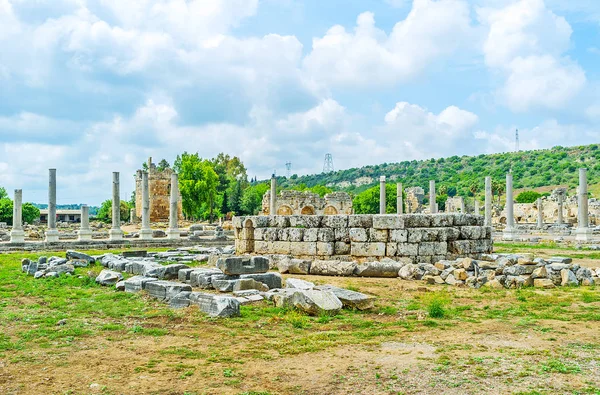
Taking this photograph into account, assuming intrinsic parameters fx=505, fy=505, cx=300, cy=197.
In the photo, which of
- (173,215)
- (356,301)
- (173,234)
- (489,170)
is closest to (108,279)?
(356,301)

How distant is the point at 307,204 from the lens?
52312 millimetres

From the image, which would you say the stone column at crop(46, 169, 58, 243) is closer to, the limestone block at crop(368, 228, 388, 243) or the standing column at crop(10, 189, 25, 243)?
the standing column at crop(10, 189, 25, 243)

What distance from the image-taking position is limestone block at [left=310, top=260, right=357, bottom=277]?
13.7 m

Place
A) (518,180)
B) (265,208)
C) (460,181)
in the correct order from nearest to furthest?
(265,208) < (518,180) < (460,181)

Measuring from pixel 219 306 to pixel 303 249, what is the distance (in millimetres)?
7078

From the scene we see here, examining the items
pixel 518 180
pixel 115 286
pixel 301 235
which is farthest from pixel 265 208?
pixel 518 180

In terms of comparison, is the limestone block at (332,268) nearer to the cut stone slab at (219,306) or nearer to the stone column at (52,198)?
the cut stone slab at (219,306)

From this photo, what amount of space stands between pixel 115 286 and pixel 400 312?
676 cm

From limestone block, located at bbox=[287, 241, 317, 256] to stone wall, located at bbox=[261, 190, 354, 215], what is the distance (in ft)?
113

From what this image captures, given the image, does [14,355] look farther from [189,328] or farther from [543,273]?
[543,273]

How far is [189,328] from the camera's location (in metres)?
7.71

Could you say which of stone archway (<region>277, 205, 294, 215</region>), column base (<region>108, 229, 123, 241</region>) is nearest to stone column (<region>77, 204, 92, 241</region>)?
column base (<region>108, 229, 123, 241</region>)

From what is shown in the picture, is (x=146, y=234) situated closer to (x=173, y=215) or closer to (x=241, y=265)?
(x=173, y=215)

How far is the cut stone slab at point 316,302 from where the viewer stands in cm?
841
